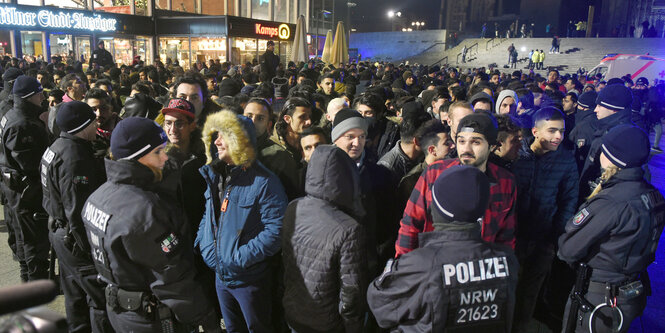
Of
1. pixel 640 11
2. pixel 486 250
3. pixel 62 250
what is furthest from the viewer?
pixel 640 11

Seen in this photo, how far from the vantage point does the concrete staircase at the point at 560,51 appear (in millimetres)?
32594

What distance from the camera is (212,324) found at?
2.91 m

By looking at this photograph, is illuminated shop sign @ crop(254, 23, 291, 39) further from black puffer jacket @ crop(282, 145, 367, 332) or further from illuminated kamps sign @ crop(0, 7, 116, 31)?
black puffer jacket @ crop(282, 145, 367, 332)

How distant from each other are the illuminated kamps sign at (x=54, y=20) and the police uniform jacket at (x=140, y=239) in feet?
55.8

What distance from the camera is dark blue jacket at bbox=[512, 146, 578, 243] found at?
12.7ft

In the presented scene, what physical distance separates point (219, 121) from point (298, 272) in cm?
125

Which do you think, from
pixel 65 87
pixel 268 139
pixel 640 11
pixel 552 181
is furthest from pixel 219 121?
pixel 640 11

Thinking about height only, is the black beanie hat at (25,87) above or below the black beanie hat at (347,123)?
above

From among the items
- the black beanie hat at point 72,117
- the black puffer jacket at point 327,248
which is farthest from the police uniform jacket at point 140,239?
the black beanie hat at point 72,117

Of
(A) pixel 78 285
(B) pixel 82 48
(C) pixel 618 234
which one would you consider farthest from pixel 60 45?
(C) pixel 618 234

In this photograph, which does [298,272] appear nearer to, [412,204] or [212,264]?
[212,264]

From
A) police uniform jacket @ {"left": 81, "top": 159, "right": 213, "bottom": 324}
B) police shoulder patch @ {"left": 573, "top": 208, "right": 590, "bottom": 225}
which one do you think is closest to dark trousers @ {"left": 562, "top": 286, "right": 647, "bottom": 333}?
police shoulder patch @ {"left": 573, "top": 208, "right": 590, "bottom": 225}

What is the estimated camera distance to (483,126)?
3.35 m

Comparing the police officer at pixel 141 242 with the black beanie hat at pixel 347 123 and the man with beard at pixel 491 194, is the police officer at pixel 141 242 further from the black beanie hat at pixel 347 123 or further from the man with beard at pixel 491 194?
the man with beard at pixel 491 194
